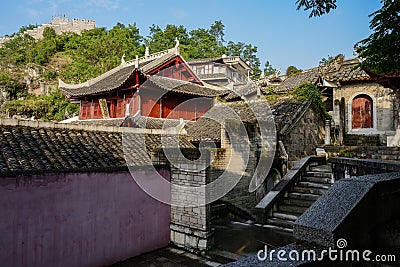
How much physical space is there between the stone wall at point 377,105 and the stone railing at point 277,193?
922cm

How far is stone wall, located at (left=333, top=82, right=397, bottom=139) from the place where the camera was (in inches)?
642

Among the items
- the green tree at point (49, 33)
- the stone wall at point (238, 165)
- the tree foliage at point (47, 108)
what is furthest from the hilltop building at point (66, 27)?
the stone wall at point (238, 165)

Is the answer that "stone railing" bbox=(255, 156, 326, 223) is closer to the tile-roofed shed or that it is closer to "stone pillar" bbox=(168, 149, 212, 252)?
"stone pillar" bbox=(168, 149, 212, 252)

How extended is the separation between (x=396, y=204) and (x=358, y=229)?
98 centimetres

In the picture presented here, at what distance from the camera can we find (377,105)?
16719 millimetres

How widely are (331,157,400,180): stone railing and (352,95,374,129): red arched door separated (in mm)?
12509

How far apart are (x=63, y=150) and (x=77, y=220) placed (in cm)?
171

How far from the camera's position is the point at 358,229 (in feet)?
10.4

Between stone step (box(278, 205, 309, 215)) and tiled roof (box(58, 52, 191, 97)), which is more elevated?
tiled roof (box(58, 52, 191, 97))

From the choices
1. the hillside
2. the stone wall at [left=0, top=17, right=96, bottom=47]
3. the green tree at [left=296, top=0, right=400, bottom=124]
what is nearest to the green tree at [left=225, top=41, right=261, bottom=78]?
the hillside

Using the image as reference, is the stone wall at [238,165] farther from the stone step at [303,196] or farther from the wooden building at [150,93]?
the wooden building at [150,93]

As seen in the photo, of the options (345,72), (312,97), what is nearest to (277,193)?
(312,97)

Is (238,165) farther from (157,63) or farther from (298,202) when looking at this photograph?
(157,63)

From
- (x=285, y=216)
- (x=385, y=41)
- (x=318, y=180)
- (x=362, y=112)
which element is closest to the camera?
(x=385, y=41)
